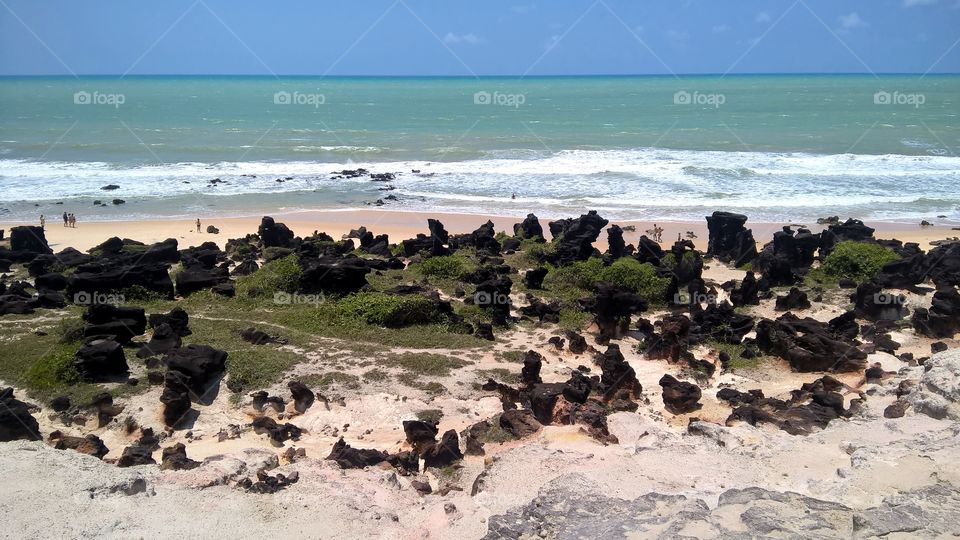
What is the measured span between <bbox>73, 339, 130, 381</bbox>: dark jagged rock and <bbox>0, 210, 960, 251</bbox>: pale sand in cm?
1451

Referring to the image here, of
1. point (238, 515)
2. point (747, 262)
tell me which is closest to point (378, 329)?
point (238, 515)

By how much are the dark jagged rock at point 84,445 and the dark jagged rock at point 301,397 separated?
2987mm

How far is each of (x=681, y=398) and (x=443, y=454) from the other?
4.66 metres

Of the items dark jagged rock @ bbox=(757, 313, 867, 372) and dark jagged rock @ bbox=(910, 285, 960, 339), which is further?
dark jagged rock @ bbox=(910, 285, 960, 339)

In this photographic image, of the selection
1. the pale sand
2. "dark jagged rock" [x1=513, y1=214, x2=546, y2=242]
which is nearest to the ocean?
the pale sand

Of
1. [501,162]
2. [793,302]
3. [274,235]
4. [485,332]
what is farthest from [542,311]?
[501,162]

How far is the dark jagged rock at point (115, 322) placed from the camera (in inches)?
607

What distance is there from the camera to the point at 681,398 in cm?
1359

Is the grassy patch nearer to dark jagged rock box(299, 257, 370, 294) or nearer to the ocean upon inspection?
dark jagged rock box(299, 257, 370, 294)

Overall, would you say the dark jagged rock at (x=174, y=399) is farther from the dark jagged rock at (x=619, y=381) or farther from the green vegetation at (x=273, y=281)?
the dark jagged rock at (x=619, y=381)

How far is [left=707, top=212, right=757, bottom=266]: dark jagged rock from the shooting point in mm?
24531

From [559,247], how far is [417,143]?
43.1 m

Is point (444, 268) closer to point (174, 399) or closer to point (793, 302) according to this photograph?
point (793, 302)

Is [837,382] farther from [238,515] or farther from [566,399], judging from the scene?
[238,515]
